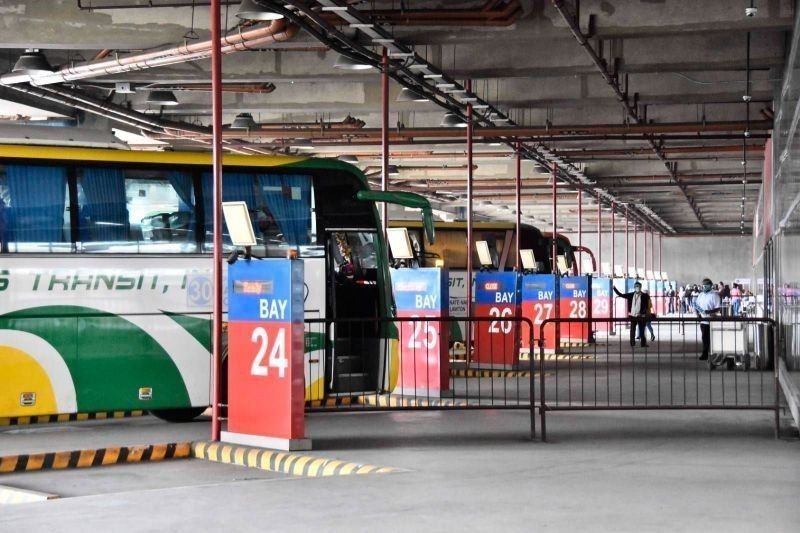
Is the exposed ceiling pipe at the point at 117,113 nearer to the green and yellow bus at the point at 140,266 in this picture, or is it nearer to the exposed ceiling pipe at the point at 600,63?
the green and yellow bus at the point at 140,266

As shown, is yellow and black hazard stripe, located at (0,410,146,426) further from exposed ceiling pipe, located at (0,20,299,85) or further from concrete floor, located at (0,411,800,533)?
exposed ceiling pipe, located at (0,20,299,85)

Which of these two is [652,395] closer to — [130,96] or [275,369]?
[275,369]

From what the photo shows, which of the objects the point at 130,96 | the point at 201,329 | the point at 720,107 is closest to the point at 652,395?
the point at 201,329

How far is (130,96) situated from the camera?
25.2 meters

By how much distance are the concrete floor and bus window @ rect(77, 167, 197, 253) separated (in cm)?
201

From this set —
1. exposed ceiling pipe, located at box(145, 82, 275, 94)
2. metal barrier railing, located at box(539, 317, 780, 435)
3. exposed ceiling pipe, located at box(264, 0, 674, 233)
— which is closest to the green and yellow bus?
exposed ceiling pipe, located at box(264, 0, 674, 233)

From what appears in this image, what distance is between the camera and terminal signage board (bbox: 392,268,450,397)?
54.7 ft

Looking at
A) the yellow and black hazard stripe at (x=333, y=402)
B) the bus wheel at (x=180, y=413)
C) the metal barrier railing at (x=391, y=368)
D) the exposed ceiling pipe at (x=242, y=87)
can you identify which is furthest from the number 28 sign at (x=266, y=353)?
the exposed ceiling pipe at (x=242, y=87)

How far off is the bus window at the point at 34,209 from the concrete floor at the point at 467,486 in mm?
2015

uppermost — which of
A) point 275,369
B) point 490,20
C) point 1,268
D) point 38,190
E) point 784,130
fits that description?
point 490,20

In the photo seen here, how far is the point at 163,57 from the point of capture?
1772 cm

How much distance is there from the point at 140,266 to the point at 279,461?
3.82 meters

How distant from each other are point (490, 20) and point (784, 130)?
13.8 feet

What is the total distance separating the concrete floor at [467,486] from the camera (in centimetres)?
793
